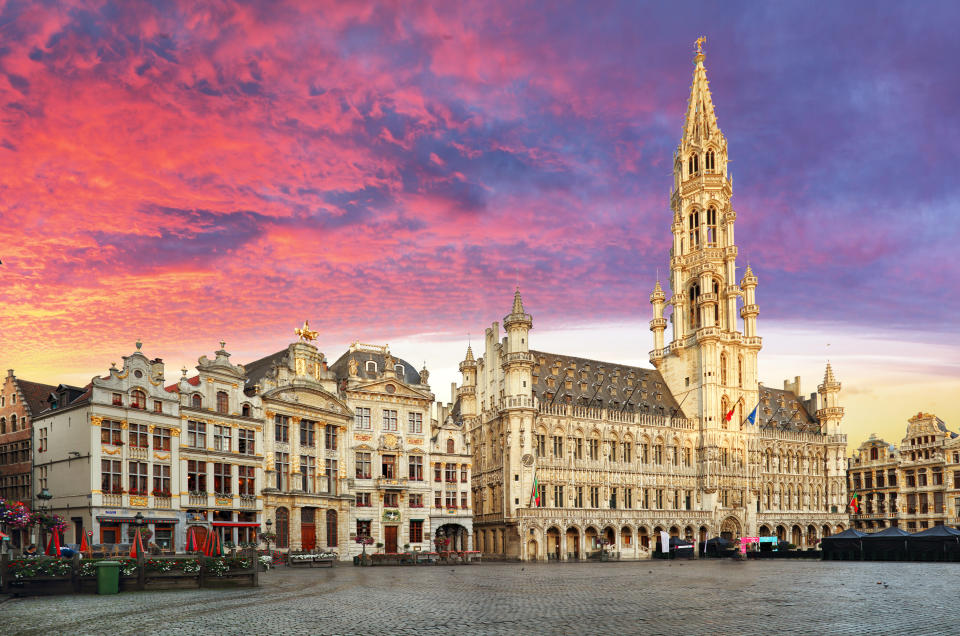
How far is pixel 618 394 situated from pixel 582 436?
32.3ft

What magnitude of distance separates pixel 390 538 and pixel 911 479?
244 feet

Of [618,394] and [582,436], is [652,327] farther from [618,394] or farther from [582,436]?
[582,436]

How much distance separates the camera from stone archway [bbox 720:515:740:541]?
102 meters

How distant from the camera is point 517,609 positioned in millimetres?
26156

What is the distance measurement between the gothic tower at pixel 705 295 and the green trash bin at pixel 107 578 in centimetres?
8073

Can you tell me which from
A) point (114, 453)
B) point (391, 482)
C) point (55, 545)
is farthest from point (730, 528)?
point (55, 545)

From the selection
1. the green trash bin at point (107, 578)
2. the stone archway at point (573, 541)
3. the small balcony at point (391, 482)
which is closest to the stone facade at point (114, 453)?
the small balcony at point (391, 482)

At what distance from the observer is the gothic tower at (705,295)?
10544cm

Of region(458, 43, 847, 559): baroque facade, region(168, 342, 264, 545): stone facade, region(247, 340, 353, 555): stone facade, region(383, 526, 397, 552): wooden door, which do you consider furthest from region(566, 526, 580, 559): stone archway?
region(168, 342, 264, 545): stone facade

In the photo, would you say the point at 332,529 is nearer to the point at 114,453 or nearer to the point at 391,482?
the point at 391,482

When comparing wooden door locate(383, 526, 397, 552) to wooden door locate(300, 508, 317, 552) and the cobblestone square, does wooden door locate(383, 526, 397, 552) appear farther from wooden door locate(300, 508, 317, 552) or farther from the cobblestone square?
the cobblestone square

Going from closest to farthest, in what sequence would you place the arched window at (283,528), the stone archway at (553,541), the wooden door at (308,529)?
the arched window at (283,528)
the wooden door at (308,529)
the stone archway at (553,541)

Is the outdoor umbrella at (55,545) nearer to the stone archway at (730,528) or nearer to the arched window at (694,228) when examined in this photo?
the stone archway at (730,528)

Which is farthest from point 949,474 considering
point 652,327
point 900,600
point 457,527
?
point 900,600
